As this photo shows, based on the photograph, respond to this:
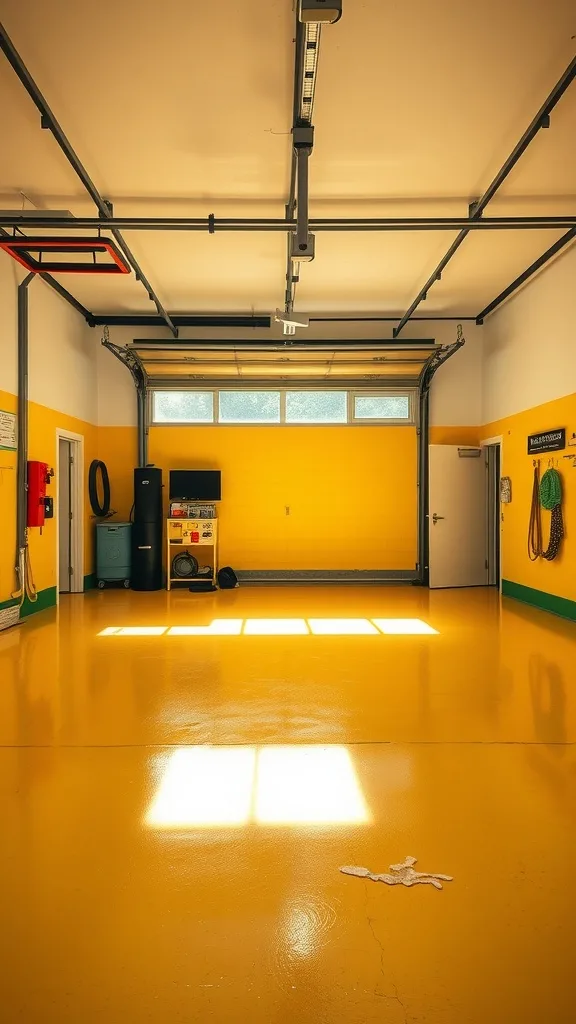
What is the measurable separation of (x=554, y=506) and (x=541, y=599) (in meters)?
1.20

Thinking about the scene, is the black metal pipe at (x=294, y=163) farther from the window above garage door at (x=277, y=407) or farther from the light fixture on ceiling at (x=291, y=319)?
the window above garage door at (x=277, y=407)

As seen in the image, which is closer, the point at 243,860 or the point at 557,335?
the point at 243,860

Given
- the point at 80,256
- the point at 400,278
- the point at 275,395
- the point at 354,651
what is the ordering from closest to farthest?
the point at 354,651 → the point at 80,256 → the point at 400,278 → the point at 275,395

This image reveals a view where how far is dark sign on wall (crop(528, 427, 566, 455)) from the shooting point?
6852mm

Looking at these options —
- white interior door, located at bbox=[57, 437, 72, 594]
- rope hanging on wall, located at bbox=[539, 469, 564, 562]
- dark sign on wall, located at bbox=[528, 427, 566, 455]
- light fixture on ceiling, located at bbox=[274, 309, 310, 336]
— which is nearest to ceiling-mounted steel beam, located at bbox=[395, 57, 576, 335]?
light fixture on ceiling, located at bbox=[274, 309, 310, 336]

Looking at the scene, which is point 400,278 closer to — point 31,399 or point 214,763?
point 31,399

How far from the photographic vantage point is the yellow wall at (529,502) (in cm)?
673

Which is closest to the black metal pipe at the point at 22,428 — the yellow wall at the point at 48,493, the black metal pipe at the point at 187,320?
the yellow wall at the point at 48,493

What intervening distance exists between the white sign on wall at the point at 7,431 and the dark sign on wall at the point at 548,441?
18.5 feet

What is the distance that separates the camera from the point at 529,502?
7785 mm

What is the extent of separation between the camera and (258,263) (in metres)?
7.27

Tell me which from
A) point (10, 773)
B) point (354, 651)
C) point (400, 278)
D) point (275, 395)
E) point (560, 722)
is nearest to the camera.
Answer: point (10, 773)

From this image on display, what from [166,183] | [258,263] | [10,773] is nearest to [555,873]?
[10,773]

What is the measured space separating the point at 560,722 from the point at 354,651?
2.02 meters
